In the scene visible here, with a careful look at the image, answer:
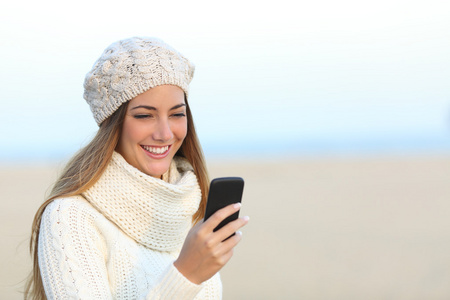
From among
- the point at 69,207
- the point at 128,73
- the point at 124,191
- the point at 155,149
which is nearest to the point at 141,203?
the point at 124,191

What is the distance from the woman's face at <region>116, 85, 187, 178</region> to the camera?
9.65 feet

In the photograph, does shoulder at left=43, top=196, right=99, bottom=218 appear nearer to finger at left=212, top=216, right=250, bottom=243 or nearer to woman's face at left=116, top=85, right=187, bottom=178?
woman's face at left=116, top=85, right=187, bottom=178

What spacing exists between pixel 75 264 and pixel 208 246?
0.57 metres

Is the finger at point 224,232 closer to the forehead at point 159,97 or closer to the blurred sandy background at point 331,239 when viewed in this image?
the forehead at point 159,97

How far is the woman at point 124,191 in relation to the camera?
8.56 feet

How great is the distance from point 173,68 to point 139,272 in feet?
3.15

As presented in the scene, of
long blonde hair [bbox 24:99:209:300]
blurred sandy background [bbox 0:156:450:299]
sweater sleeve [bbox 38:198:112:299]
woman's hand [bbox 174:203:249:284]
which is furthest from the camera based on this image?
blurred sandy background [bbox 0:156:450:299]

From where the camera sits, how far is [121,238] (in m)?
2.88

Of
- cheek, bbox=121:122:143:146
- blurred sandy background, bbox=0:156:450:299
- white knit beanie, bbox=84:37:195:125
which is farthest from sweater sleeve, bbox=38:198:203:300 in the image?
blurred sandy background, bbox=0:156:450:299

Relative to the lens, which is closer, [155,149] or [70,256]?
[70,256]

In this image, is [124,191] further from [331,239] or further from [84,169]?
[331,239]

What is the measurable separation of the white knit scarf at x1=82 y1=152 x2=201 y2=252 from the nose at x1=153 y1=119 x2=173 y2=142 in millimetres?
188

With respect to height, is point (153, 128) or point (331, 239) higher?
point (153, 128)

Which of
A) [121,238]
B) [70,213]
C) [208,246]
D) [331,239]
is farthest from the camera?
[331,239]
